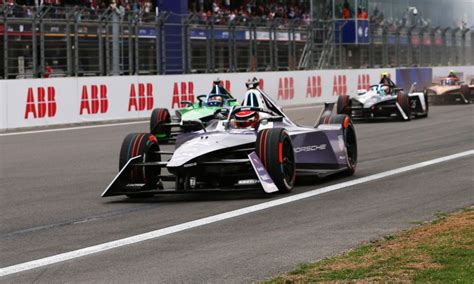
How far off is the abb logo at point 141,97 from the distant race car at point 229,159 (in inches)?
648

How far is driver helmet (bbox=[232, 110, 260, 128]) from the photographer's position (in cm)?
1278

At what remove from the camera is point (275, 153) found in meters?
11.3

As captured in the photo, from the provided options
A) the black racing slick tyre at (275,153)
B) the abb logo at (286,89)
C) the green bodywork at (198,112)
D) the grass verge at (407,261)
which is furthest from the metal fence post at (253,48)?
the grass verge at (407,261)

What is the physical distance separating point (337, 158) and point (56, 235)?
197 inches

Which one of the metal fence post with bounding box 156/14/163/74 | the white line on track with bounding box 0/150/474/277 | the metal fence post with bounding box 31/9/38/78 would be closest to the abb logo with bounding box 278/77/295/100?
the metal fence post with bounding box 156/14/163/74

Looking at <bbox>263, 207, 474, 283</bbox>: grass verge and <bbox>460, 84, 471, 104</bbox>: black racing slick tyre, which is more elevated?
<bbox>460, 84, 471, 104</bbox>: black racing slick tyre

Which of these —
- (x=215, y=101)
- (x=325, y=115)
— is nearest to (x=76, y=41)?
(x=215, y=101)

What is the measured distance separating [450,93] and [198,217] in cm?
2565

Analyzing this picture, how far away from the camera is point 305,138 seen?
12672 millimetres

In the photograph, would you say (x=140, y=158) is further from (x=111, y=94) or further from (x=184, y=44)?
(x=184, y=44)

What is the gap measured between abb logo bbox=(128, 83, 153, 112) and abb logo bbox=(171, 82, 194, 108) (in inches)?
34.0

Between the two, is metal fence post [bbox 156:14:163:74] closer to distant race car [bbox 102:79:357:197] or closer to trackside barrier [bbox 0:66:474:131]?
trackside barrier [bbox 0:66:474:131]

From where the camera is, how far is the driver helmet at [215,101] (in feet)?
70.6

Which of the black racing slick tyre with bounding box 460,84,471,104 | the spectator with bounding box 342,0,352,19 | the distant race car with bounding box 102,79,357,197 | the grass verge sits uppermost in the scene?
the spectator with bounding box 342,0,352,19
